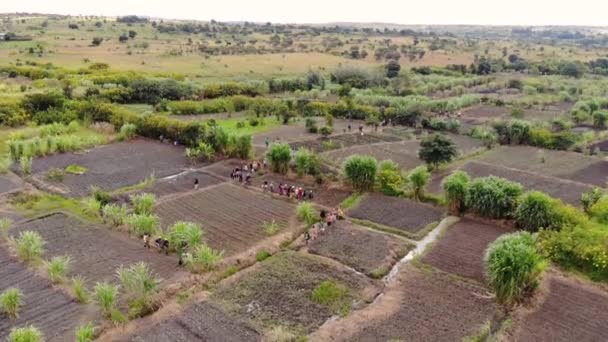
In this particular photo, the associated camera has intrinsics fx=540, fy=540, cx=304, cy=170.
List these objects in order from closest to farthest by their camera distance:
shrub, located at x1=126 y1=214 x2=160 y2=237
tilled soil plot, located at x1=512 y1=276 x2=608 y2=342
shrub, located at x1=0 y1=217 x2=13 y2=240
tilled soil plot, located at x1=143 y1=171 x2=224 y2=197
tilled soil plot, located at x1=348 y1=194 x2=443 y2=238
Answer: tilled soil plot, located at x1=512 y1=276 x2=608 y2=342, shrub, located at x1=126 y1=214 x2=160 y2=237, shrub, located at x1=0 y1=217 x2=13 y2=240, tilled soil plot, located at x1=348 y1=194 x2=443 y2=238, tilled soil plot, located at x1=143 y1=171 x2=224 y2=197

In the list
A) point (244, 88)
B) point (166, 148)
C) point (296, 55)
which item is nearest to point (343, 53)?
point (296, 55)

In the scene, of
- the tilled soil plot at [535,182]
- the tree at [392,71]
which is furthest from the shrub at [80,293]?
the tree at [392,71]

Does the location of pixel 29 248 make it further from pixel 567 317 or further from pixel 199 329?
pixel 567 317

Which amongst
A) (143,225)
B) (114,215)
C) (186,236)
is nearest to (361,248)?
(186,236)

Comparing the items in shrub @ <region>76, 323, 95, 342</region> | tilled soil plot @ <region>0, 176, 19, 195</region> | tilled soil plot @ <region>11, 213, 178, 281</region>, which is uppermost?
shrub @ <region>76, 323, 95, 342</region>

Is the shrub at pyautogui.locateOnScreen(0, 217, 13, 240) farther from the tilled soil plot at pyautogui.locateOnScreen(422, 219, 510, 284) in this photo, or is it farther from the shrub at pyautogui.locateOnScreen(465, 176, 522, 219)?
the shrub at pyautogui.locateOnScreen(465, 176, 522, 219)

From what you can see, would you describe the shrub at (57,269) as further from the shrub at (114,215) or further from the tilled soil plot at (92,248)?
the shrub at (114,215)

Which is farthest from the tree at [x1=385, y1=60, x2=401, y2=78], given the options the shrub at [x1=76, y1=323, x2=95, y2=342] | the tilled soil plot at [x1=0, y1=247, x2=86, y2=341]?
the shrub at [x1=76, y1=323, x2=95, y2=342]
